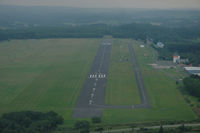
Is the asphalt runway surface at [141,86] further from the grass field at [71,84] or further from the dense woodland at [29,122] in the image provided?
the dense woodland at [29,122]

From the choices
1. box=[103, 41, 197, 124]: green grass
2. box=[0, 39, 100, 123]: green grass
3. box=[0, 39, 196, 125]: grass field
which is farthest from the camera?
box=[0, 39, 100, 123]: green grass

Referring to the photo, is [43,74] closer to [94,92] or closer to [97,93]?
[94,92]

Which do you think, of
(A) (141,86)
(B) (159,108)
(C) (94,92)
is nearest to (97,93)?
(C) (94,92)

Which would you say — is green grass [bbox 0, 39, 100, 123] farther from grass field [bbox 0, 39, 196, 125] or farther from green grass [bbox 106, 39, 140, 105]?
green grass [bbox 106, 39, 140, 105]

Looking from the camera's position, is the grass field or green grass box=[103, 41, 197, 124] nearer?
green grass box=[103, 41, 197, 124]

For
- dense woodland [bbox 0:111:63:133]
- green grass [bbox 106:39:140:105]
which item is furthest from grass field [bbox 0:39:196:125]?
dense woodland [bbox 0:111:63:133]

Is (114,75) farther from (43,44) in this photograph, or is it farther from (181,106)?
(43,44)
